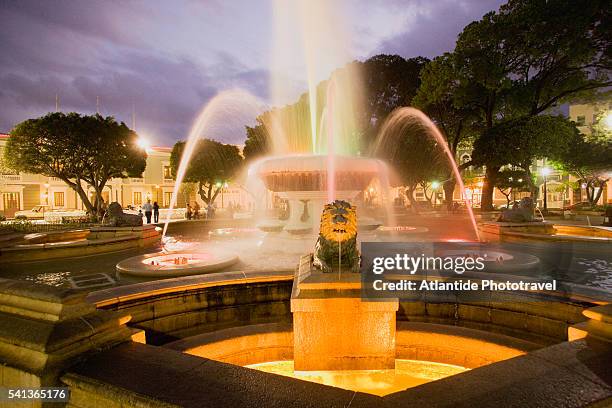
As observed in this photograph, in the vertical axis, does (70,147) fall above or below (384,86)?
below

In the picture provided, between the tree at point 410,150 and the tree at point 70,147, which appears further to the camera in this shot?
the tree at point 410,150

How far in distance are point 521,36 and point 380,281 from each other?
2532cm

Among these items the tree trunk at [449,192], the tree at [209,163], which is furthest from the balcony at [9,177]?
the tree trunk at [449,192]

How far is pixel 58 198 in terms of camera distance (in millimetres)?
50750

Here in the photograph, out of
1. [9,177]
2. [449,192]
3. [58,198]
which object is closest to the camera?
[449,192]

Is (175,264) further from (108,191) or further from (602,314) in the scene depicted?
(108,191)

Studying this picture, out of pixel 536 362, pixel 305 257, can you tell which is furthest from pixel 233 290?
pixel 536 362

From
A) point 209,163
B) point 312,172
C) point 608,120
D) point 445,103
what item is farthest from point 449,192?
point 312,172

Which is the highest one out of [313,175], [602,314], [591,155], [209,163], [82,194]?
[209,163]

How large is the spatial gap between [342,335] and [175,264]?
4.78 meters

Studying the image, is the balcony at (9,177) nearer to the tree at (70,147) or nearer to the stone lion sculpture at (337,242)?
the tree at (70,147)

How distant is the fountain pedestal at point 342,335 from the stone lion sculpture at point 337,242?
15.9 inches

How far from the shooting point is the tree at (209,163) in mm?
36844

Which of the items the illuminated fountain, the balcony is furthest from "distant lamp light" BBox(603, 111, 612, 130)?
the balcony
